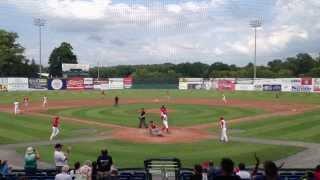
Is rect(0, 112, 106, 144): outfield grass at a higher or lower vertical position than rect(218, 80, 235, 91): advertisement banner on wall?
lower

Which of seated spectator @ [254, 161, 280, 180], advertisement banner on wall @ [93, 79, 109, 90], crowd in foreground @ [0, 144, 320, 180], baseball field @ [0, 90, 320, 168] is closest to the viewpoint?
seated spectator @ [254, 161, 280, 180]

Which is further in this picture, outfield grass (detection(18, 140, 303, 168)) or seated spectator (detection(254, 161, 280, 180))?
outfield grass (detection(18, 140, 303, 168))

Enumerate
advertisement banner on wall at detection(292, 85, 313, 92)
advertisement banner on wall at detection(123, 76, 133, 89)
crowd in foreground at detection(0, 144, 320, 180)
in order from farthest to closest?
advertisement banner on wall at detection(123, 76, 133, 89) → advertisement banner on wall at detection(292, 85, 313, 92) → crowd in foreground at detection(0, 144, 320, 180)

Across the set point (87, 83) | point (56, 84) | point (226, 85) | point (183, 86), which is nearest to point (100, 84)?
point (87, 83)

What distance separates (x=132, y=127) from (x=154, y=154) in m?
12.4

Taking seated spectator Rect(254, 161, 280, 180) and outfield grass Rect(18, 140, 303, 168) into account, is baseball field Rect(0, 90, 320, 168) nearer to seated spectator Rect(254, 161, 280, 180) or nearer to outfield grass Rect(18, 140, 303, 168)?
outfield grass Rect(18, 140, 303, 168)

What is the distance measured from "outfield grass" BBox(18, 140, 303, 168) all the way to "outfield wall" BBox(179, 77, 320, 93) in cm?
6237

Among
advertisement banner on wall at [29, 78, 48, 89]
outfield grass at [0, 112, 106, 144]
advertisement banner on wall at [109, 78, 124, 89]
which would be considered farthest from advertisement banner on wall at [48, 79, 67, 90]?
outfield grass at [0, 112, 106, 144]

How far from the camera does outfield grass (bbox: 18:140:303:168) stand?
28.1 meters

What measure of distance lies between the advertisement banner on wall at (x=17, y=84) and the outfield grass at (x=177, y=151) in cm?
7010

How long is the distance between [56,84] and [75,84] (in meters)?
4.07

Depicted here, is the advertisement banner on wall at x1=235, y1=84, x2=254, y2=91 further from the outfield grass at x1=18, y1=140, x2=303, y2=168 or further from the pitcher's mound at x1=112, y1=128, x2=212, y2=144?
the outfield grass at x1=18, y1=140, x2=303, y2=168

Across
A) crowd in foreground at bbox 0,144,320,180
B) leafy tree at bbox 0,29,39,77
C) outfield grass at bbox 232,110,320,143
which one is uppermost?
leafy tree at bbox 0,29,39,77

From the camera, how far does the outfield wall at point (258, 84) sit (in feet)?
303
